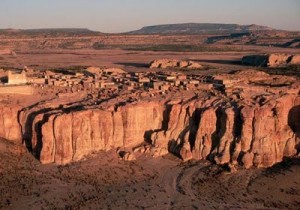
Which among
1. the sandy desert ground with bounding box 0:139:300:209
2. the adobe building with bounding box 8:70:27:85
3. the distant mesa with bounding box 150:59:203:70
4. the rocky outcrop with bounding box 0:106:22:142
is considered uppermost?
the adobe building with bounding box 8:70:27:85

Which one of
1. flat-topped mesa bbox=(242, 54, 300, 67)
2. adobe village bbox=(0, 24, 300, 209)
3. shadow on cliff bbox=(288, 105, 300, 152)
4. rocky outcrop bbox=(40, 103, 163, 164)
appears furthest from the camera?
flat-topped mesa bbox=(242, 54, 300, 67)

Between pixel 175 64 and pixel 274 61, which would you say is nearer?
pixel 175 64

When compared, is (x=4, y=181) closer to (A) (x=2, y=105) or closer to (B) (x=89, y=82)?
(A) (x=2, y=105)

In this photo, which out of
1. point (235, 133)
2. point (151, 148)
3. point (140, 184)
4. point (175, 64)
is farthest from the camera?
point (175, 64)

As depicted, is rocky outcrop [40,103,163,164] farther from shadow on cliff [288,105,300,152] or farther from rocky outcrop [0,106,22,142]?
shadow on cliff [288,105,300,152]

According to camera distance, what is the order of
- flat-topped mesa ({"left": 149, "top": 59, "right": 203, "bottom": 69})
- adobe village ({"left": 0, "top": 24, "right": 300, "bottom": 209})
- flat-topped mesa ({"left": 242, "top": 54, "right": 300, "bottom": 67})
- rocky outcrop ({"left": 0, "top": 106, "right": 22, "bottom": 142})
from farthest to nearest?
flat-topped mesa ({"left": 242, "top": 54, "right": 300, "bottom": 67}) < flat-topped mesa ({"left": 149, "top": 59, "right": 203, "bottom": 69}) < rocky outcrop ({"left": 0, "top": 106, "right": 22, "bottom": 142}) < adobe village ({"left": 0, "top": 24, "right": 300, "bottom": 209})

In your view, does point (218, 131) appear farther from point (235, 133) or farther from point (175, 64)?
point (175, 64)

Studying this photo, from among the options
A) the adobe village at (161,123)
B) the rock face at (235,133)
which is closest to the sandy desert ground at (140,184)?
the rock face at (235,133)

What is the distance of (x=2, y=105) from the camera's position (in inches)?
1599

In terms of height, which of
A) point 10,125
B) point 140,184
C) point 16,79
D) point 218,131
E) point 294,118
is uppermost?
point 16,79

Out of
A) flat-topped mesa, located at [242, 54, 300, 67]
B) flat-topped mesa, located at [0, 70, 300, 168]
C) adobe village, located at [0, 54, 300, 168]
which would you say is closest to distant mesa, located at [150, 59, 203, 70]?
flat-topped mesa, located at [242, 54, 300, 67]

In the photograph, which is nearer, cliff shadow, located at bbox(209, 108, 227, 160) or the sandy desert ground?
the sandy desert ground

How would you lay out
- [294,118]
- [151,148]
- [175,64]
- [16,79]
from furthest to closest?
[175,64] < [16,79] < [294,118] < [151,148]

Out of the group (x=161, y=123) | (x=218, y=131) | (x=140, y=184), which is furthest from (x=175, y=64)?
(x=140, y=184)
